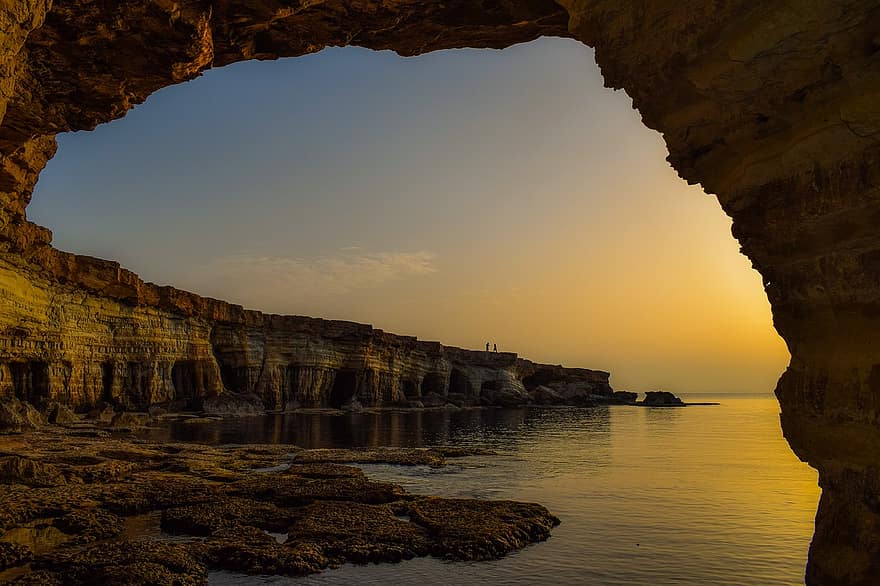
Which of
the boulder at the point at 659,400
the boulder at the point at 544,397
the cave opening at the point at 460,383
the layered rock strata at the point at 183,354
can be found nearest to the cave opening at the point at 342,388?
the layered rock strata at the point at 183,354

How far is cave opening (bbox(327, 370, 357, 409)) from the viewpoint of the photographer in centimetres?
6269

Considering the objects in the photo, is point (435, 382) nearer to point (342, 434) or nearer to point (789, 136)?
point (342, 434)

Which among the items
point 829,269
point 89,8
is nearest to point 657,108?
point 829,269

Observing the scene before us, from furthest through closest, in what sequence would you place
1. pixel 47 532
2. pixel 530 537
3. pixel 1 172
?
pixel 1 172, pixel 530 537, pixel 47 532

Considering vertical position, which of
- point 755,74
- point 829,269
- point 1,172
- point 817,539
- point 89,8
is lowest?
point 817,539

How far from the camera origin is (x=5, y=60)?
309 inches

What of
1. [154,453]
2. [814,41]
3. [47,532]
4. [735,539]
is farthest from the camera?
[154,453]

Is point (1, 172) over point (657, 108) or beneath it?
over

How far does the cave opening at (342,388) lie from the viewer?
62.7 metres

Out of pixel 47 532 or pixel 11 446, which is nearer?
pixel 47 532

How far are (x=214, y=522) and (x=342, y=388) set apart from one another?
55.3 meters

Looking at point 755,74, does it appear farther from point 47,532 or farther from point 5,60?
point 47,532

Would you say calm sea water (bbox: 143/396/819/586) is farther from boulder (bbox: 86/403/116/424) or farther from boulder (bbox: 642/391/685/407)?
boulder (bbox: 642/391/685/407)

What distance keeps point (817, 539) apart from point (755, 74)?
400cm
